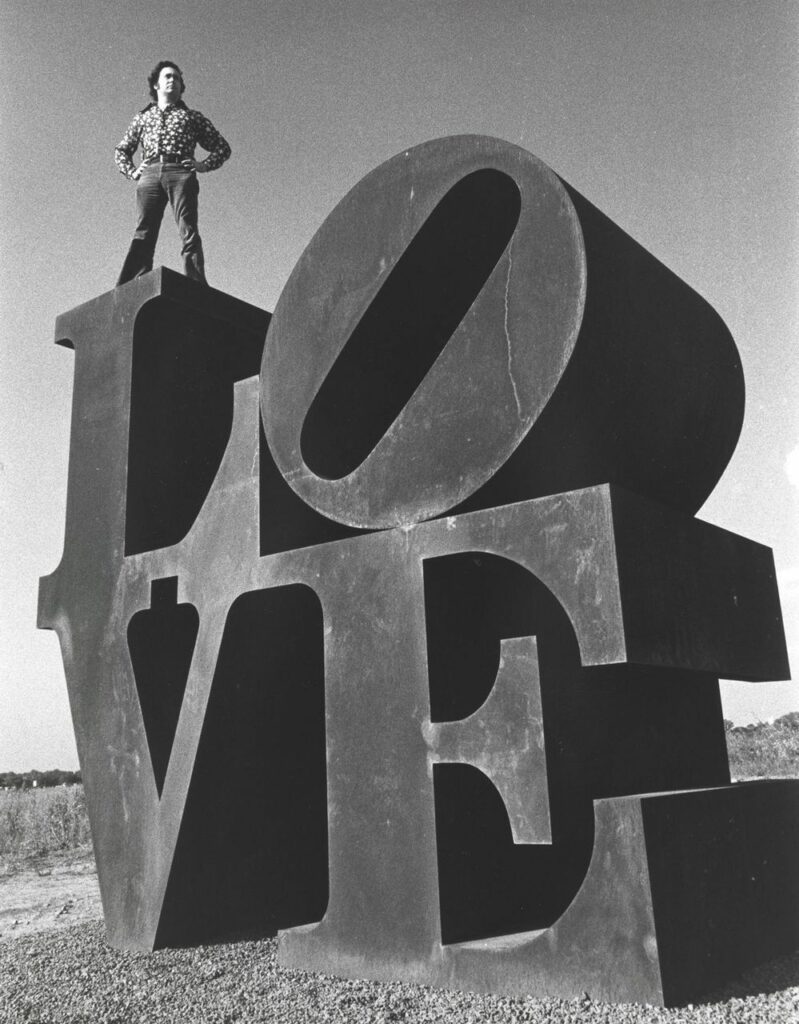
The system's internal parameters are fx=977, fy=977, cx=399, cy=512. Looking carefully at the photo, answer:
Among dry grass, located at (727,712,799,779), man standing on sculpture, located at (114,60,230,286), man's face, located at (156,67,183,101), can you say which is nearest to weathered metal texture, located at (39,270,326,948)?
→ man standing on sculpture, located at (114,60,230,286)

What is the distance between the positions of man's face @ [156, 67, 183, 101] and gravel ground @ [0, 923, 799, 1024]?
5.62m

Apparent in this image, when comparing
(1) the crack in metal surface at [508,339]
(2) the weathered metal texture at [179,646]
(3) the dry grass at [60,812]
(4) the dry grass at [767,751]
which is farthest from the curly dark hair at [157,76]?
(4) the dry grass at [767,751]

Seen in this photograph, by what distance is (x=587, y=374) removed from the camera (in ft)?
13.4

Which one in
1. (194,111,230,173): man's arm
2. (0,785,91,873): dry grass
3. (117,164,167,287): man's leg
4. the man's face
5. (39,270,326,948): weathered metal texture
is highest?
the man's face

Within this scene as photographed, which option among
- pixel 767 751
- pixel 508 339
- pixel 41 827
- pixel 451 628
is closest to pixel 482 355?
pixel 508 339

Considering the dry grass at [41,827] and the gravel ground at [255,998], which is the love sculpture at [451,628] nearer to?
the gravel ground at [255,998]

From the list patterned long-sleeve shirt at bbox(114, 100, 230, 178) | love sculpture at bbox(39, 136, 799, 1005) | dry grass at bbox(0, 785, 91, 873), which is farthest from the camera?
dry grass at bbox(0, 785, 91, 873)

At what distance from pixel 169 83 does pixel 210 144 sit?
1.80ft

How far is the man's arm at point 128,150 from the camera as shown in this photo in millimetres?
6953

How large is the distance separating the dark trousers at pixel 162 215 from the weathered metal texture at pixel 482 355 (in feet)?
5.90

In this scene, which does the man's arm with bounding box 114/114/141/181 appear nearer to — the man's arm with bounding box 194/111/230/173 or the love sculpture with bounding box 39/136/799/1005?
the man's arm with bounding box 194/111/230/173

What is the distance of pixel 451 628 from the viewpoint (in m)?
4.48

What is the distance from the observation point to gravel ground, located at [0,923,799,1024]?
135 inches

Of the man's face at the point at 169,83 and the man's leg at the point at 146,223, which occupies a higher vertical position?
the man's face at the point at 169,83
